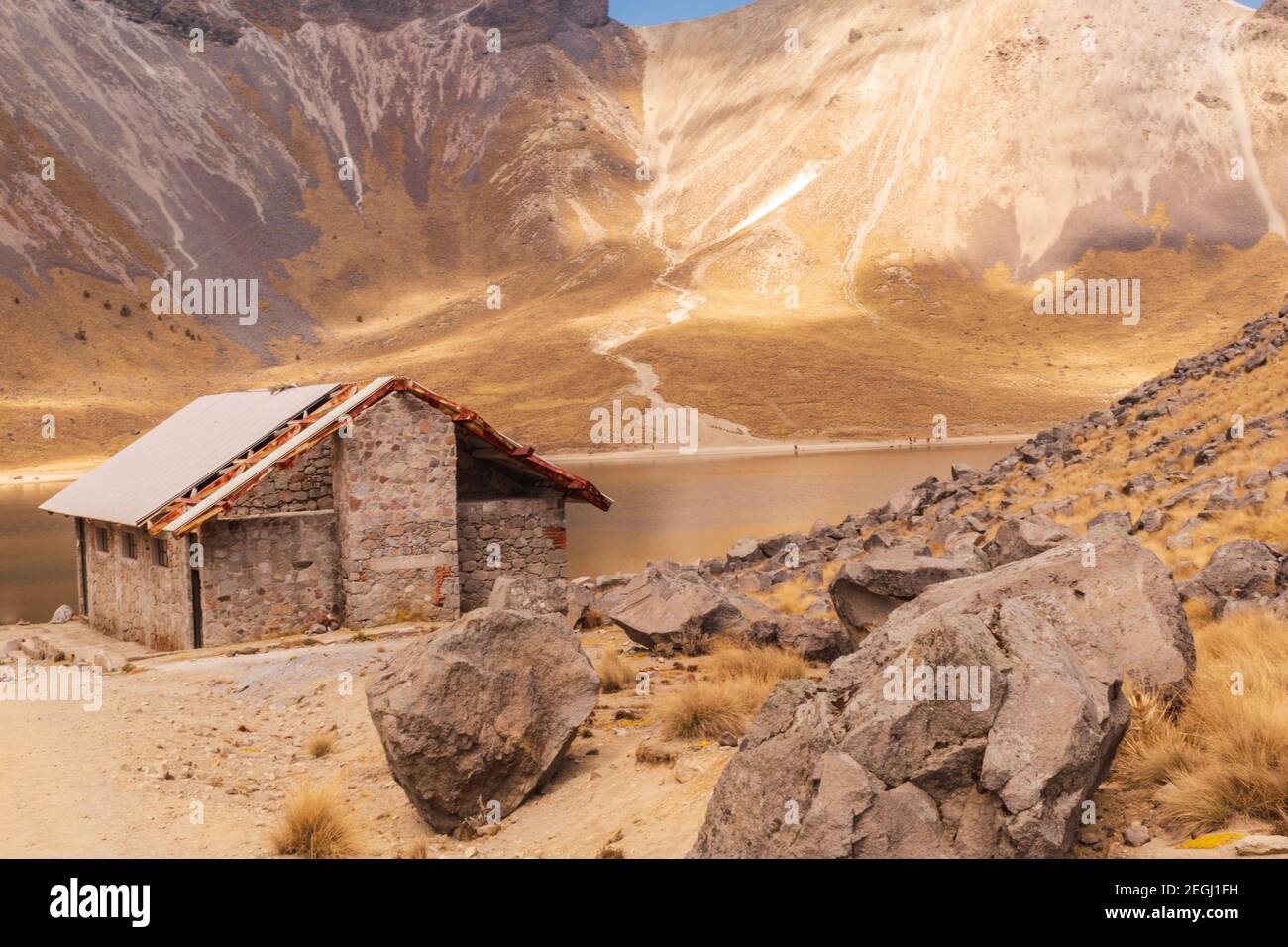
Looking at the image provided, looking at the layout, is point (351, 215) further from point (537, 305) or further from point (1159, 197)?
point (1159, 197)

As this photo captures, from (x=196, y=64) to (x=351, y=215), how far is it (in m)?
22.9

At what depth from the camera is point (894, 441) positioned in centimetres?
7131

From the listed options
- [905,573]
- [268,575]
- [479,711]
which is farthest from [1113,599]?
[268,575]

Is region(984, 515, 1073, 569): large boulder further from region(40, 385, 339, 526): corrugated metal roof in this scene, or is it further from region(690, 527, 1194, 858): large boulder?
region(40, 385, 339, 526): corrugated metal roof

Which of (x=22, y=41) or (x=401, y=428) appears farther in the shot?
(x=22, y=41)

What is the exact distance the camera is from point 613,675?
13.2 metres

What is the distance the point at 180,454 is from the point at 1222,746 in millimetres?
18351

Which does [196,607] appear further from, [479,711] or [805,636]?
[479,711]

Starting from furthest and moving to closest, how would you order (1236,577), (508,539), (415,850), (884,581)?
(508,539)
(884,581)
(1236,577)
(415,850)

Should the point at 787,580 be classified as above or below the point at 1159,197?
below

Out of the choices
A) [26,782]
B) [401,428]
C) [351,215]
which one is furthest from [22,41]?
[26,782]

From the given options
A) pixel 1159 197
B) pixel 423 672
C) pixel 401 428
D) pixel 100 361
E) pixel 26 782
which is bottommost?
pixel 26 782

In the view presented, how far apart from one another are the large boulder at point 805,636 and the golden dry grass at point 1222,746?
16.1 feet

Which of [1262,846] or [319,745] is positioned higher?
[1262,846]
